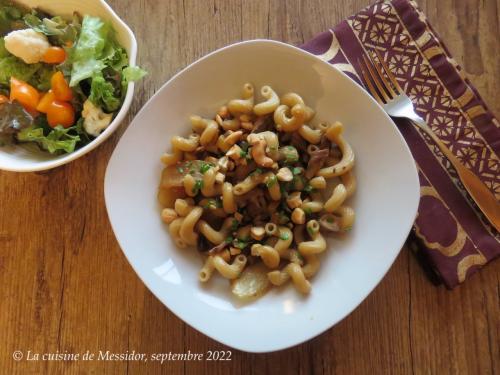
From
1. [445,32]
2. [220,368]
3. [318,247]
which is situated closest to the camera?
[318,247]

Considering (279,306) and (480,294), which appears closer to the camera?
(279,306)

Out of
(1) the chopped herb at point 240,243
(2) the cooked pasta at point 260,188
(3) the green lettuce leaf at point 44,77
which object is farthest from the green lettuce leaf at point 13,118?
(1) the chopped herb at point 240,243

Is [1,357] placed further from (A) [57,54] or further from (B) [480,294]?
(B) [480,294]

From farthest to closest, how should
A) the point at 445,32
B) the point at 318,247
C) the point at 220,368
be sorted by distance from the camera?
1. the point at 445,32
2. the point at 220,368
3. the point at 318,247

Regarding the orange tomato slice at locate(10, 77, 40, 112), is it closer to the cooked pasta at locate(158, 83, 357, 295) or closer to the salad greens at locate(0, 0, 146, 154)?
the salad greens at locate(0, 0, 146, 154)

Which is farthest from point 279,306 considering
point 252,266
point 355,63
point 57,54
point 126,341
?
point 57,54

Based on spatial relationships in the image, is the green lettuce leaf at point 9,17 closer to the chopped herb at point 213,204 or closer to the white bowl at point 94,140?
the white bowl at point 94,140
